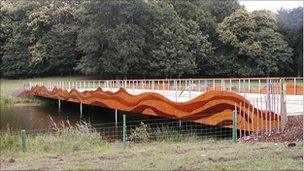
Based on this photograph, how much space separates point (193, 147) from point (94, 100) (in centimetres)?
2082

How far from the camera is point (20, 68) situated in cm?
6975

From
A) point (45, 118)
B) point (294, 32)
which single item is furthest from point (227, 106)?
point (294, 32)

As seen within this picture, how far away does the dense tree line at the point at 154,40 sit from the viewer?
186 ft

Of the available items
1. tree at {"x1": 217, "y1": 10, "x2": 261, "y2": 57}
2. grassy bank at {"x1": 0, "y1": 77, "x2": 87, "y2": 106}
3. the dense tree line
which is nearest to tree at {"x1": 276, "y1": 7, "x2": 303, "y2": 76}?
the dense tree line

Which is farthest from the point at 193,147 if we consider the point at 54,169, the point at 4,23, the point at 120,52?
the point at 4,23

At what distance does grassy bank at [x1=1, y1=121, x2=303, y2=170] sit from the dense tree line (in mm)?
42377

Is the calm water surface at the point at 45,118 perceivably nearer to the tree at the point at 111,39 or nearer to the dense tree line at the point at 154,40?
the tree at the point at 111,39

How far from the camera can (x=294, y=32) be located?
63.7m

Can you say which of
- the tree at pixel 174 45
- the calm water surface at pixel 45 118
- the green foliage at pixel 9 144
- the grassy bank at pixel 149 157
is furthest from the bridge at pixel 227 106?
the tree at pixel 174 45

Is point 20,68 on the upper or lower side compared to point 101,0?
lower

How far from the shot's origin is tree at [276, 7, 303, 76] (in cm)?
6281

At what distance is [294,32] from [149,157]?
56686 millimetres

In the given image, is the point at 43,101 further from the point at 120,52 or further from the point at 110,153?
the point at 110,153

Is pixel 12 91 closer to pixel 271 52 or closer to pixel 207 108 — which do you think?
pixel 271 52
